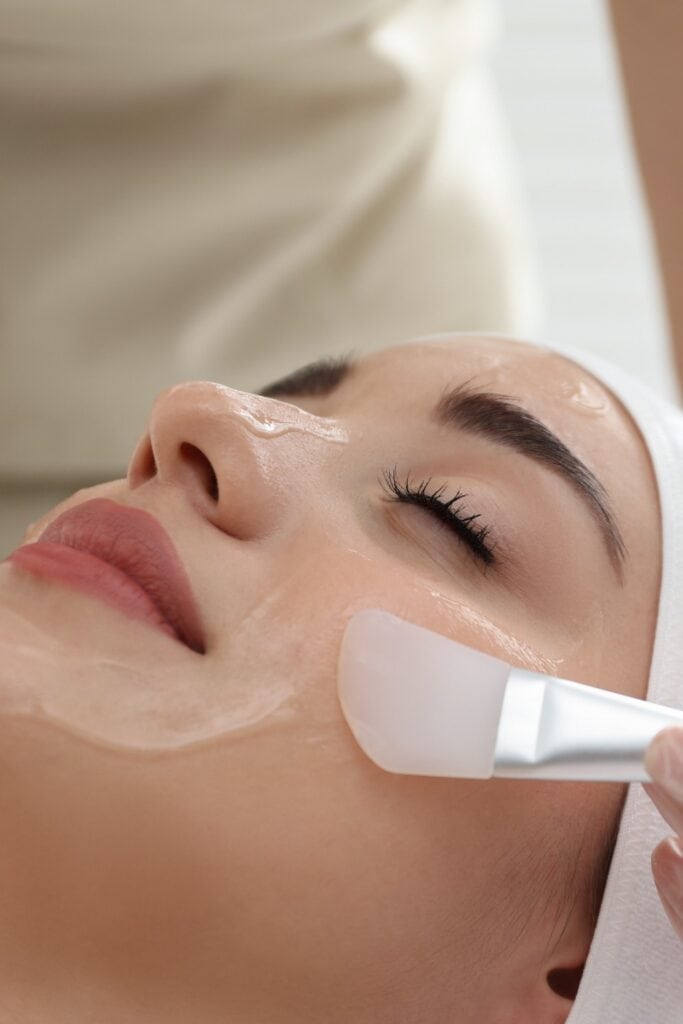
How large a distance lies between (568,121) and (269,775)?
1.71 meters

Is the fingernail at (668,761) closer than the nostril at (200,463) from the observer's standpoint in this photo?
Yes

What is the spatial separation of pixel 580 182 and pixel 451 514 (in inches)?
58.9

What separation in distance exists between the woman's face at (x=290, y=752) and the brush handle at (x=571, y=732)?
0.31 feet

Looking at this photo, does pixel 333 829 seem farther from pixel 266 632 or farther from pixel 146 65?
pixel 146 65

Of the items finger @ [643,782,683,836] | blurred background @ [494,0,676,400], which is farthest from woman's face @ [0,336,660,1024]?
blurred background @ [494,0,676,400]

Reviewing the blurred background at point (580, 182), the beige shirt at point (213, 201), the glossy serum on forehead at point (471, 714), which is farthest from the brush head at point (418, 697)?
the blurred background at point (580, 182)

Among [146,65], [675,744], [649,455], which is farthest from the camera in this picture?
[146,65]

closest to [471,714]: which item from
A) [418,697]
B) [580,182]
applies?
[418,697]

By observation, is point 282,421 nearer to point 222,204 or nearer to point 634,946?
point 634,946

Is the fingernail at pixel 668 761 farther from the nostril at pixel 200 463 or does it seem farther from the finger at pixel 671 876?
the nostril at pixel 200 463

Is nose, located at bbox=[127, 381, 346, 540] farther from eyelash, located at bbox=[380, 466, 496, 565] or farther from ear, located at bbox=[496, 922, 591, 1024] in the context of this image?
ear, located at bbox=[496, 922, 591, 1024]

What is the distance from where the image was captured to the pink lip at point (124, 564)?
2.63 ft

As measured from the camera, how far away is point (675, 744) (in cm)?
67

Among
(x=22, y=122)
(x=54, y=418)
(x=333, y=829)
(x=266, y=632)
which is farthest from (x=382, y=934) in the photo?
(x=22, y=122)
